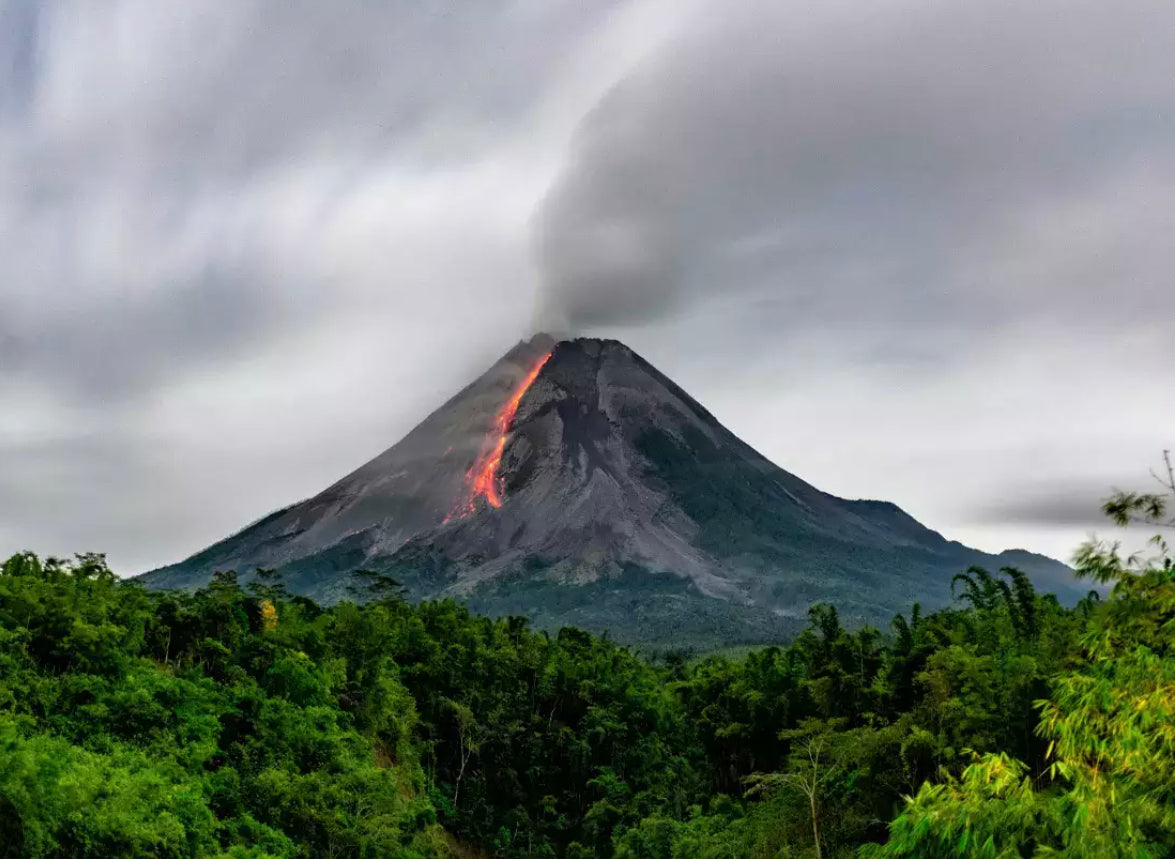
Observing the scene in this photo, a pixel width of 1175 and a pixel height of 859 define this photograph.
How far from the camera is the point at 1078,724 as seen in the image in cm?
638

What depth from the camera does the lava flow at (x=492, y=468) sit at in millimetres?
144250

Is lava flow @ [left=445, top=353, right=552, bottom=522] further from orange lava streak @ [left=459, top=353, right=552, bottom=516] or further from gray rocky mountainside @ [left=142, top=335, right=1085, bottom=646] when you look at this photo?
gray rocky mountainside @ [left=142, top=335, right=1085, bottom=646]

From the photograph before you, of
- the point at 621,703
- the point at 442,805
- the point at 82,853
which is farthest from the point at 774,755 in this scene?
the point at 82,853

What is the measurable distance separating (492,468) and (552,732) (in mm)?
122833

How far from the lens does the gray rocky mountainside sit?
11588cm

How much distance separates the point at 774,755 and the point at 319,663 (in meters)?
14.0

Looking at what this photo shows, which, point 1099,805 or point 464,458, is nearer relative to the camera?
point 1099,805

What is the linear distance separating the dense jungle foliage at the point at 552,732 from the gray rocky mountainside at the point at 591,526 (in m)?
64.1

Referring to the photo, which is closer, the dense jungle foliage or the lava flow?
the dense jungle foliage

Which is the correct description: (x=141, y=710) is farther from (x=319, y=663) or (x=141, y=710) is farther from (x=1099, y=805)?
(x=1099, y=805)

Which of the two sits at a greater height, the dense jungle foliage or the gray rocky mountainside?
the gray rocky mountainside

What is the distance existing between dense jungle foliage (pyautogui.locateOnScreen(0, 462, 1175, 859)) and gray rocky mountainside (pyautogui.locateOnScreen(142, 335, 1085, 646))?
210 feet

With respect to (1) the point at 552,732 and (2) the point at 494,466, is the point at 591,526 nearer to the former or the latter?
(2) the point at 494,466

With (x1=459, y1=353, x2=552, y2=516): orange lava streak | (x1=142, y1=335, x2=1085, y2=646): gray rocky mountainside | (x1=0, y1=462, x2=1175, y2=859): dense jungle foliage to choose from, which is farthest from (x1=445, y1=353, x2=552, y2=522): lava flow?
(x1=0, y1=462, x2=1175, y2=859): dense jungle foliage
